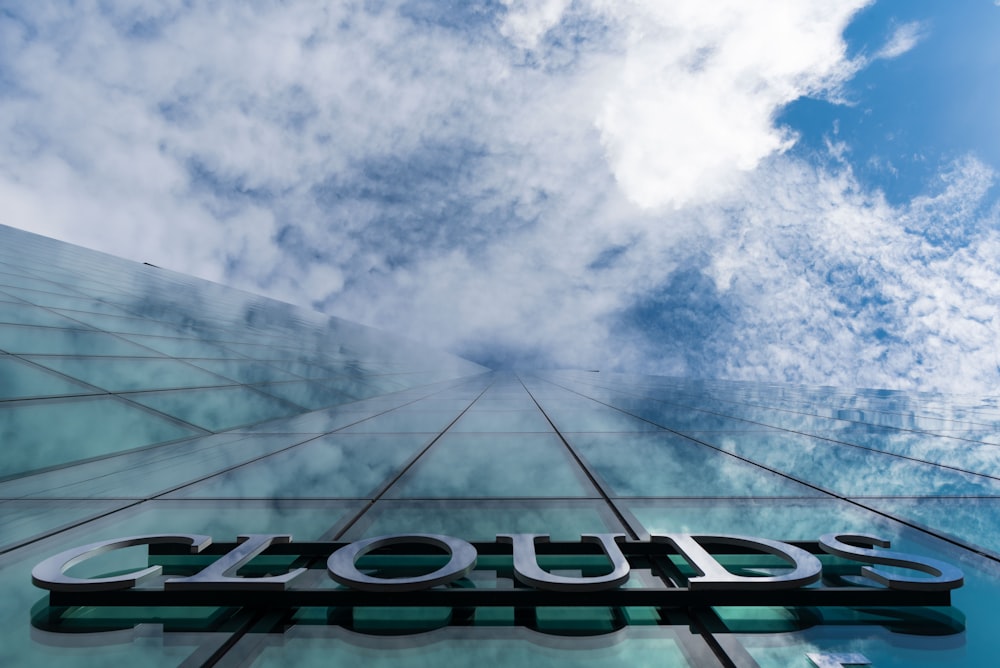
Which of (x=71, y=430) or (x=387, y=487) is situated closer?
(x=387, y=487)

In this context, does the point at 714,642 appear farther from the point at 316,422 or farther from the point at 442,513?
the point at 316,422

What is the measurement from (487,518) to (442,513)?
0.53m

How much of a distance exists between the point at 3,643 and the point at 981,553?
26.8ft

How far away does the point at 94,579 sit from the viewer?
3.82 meters

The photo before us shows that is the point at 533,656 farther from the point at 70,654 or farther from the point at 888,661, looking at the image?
the point at 70,654

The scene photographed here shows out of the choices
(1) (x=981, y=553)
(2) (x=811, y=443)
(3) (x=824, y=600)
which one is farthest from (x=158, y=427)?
(2) (x=811, y=443)

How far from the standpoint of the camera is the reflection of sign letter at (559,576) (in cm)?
368

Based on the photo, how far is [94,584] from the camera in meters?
3.54

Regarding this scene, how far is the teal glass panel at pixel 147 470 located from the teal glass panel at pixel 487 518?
3.01 metres

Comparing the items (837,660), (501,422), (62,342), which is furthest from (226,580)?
(62,342)

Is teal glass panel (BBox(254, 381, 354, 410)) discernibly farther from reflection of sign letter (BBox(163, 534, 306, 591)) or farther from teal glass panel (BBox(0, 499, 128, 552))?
reflection of sign letter (BBox(163, 534, 306, 591))

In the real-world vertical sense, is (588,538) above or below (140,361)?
below

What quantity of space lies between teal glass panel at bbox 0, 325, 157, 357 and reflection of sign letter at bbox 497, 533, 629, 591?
10563 millimetres

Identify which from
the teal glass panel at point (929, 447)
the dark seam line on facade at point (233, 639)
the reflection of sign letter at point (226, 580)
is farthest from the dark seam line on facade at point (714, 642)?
the teal glass panel at point (929, 447)
